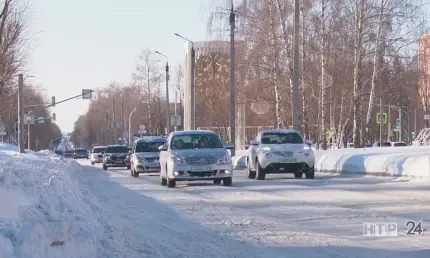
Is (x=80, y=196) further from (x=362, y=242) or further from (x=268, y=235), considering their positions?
(x=362, y=242)

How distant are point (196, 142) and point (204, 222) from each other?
453 inches

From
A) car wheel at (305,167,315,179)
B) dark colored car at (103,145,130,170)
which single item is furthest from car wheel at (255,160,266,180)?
→ dark colored car at (103,145,130,170)

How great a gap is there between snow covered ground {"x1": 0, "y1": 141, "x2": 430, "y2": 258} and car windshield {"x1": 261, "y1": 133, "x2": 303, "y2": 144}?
24.9ft

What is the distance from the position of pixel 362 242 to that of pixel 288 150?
1557 cm

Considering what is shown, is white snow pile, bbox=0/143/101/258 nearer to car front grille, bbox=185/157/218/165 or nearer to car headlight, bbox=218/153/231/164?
car front grille, bbox=185/157/218/165

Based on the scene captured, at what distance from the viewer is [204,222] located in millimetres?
13719

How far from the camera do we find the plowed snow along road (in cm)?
1051

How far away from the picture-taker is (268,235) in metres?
11.9

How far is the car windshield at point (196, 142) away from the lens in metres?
24.9

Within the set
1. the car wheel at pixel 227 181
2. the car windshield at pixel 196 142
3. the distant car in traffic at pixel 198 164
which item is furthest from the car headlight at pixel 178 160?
the car wheel at pixel 227 181

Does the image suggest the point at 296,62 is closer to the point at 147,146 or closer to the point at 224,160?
the point at 147,146

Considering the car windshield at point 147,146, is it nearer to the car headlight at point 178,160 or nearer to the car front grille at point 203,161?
the car headlight at point 178,160

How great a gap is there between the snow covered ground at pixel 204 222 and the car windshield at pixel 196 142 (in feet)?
15.4

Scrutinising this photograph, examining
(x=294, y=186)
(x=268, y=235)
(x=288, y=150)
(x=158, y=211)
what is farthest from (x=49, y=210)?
(x=288, y=150)
